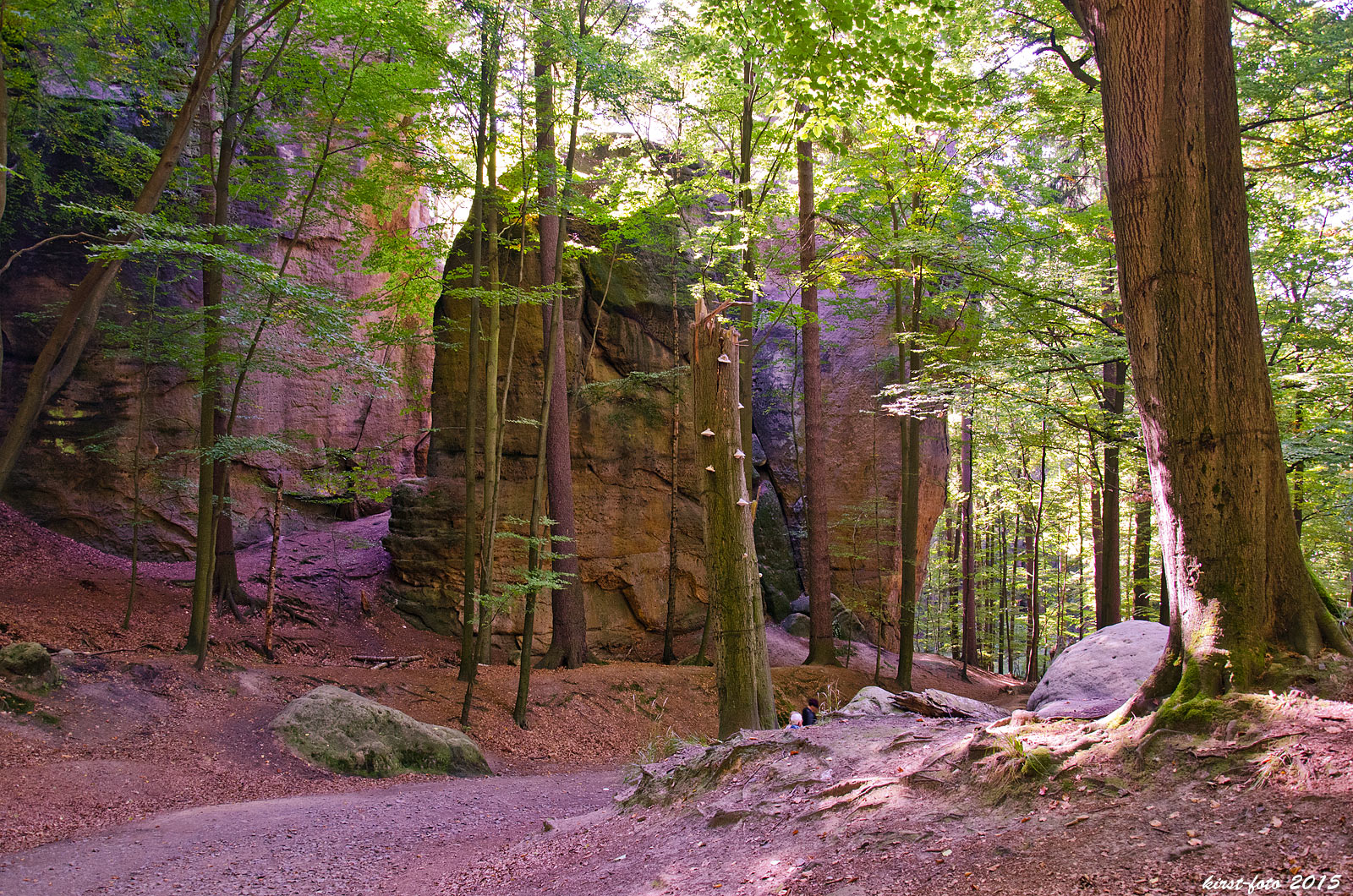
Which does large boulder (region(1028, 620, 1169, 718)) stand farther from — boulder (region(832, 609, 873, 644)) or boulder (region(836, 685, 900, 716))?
boulder (region(832, 609, 873, 644))

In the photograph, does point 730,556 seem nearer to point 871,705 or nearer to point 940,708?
point 871,705

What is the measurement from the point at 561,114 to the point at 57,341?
7.39 meters

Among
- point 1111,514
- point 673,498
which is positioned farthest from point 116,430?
point 1111,514

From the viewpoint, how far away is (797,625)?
19.9 m

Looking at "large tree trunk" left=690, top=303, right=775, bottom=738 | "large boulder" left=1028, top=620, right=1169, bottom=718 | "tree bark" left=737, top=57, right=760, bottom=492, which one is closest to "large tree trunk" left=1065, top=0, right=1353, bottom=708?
"large tree trunk" left=690, top=303, right=775, bottom=738

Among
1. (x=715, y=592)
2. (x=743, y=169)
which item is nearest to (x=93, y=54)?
(x=743, y=169)

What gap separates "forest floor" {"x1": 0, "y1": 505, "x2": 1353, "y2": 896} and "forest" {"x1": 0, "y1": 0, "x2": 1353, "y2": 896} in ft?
0.13

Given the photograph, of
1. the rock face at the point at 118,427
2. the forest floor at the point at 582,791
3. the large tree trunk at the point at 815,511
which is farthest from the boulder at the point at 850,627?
the rock face at the point at 118,427

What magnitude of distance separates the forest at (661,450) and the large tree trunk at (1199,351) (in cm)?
3

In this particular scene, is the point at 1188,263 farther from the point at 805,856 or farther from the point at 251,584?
the point at 251,584

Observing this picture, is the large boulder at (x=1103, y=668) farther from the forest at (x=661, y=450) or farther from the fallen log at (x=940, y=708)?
the fallen log at (x=940, y=708)

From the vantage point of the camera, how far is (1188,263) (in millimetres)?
4035

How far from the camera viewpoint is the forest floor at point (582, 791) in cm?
301

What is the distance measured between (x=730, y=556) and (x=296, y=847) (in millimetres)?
4698
